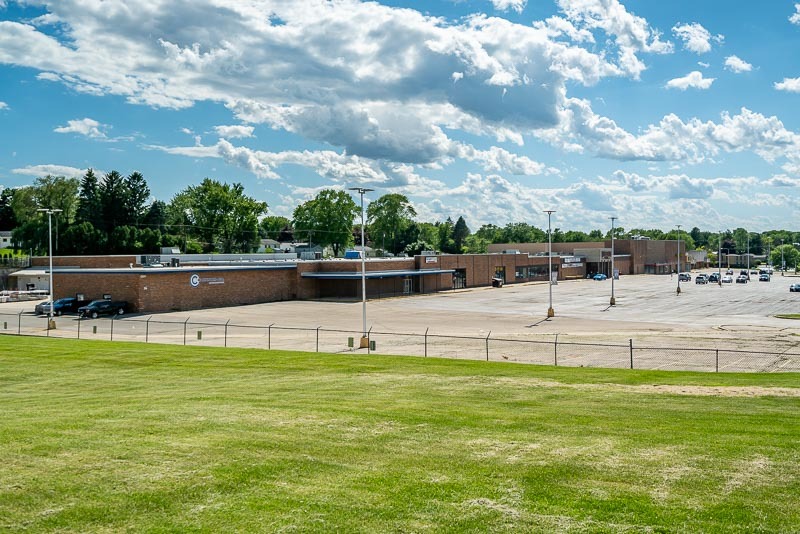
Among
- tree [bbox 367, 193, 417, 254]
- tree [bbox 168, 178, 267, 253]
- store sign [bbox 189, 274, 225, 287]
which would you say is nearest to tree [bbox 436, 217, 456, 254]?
tree [bbox 367, 193, 417, 254]

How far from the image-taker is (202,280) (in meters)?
63.8

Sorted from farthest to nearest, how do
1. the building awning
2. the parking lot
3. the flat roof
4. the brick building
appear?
the building awning
the brick building
the flat roof
the parking lot

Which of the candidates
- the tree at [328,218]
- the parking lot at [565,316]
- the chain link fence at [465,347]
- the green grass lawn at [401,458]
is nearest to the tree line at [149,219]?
the tree at [328,218]

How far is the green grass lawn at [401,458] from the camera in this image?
32.9ft

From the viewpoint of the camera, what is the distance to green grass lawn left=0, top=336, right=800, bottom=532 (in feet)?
32.9

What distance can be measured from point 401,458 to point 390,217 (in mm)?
144717

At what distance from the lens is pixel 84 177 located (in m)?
128

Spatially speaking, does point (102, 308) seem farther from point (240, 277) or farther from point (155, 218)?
point (155, 218)

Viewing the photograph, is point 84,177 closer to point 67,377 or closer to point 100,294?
point 100,294

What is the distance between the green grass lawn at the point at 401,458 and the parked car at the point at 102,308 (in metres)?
34.9

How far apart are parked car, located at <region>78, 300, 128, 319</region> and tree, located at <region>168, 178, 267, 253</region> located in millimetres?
67261

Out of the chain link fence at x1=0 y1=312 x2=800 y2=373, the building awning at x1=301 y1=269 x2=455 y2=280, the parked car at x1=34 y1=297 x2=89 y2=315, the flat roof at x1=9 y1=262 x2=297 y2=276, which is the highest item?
the flat roof at x1=9 y1=262 x2=297 y2=276

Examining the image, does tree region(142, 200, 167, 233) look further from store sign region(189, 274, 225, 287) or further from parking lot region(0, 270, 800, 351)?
store sign region(189, 274, 225, 287)

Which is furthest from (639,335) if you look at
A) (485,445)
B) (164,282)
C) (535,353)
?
(164,282)
